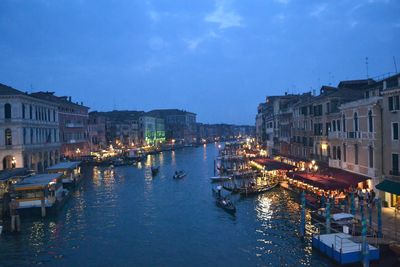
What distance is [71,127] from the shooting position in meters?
76.5

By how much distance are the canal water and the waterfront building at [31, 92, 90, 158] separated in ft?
108

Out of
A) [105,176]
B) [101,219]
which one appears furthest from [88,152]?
[101,219]

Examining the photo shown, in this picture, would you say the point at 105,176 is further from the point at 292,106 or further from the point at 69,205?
the point at 292,106

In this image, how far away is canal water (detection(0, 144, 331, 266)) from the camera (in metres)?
22.7

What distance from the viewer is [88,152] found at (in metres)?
88.2

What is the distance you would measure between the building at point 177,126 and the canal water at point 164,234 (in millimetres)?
134245

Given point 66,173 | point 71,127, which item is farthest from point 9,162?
point 71,127

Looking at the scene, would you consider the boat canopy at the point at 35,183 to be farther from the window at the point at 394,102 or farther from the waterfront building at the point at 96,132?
the waterfront building at the point at 96,132

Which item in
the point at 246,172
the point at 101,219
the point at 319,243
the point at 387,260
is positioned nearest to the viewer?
the point at 387,260

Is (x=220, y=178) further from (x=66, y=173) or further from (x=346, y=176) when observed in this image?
(x=346, y=176)

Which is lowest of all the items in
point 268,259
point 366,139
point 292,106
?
point 268,259

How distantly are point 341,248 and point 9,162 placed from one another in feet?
126

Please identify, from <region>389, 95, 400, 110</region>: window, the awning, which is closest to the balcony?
the awning

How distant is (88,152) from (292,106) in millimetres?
51893
